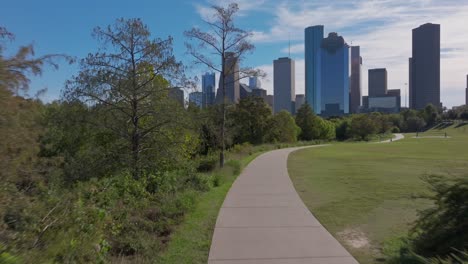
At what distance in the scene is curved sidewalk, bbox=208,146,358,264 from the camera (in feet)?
19.8

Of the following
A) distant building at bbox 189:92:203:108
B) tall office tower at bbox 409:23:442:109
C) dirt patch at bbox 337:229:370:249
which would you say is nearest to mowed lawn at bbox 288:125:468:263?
dirt patch at bbox 337:229:370:249

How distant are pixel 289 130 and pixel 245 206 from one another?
48.2 metres

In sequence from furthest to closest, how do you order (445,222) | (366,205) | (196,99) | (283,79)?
(283,79), (196,99), (366,205), (445,222)

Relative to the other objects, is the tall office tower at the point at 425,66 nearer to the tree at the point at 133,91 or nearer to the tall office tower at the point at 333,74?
the tall office tower at the point at 333,74

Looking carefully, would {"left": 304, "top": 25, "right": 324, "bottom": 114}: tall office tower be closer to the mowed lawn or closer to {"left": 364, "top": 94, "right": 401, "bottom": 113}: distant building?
{"left": 364, "top": 94, "right": 401, "bottom": 113}: distant building

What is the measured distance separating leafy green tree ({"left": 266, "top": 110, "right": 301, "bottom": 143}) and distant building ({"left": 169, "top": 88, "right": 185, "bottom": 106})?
135ft

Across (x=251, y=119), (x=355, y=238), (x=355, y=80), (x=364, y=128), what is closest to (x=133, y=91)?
(x=355, y=238)

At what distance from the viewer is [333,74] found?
144 metres

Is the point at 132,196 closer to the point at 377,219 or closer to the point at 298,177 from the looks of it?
the point at 377,219

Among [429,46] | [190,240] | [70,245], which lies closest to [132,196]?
[190,240]

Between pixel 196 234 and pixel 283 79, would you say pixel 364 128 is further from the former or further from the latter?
pixel 196 234

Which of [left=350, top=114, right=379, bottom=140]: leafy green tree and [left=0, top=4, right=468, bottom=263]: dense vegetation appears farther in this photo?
[left=350, top=114, right=379, bottom=140]: leafy green tree

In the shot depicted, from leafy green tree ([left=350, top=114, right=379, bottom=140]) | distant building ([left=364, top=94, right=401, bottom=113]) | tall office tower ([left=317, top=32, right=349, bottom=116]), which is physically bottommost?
leafy green tree ([left=350, top=114, right=379, bottom=140])

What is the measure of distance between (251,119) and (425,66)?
153668mm
